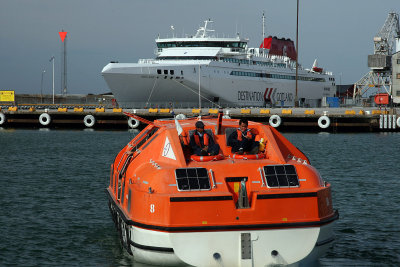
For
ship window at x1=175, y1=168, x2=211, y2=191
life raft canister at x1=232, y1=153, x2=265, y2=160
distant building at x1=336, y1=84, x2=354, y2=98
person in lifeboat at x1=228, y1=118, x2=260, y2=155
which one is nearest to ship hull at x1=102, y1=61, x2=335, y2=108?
distant building at x1=336, y1=84, x2=354, y2=98

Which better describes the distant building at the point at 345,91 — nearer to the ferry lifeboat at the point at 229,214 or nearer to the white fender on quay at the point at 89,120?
the white fender on quay at the point at 89,120

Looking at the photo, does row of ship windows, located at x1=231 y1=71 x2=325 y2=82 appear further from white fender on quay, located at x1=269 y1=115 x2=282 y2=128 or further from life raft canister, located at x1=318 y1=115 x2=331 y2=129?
life raft canister, located at x1=318 y1=115 x2=331 y2=129

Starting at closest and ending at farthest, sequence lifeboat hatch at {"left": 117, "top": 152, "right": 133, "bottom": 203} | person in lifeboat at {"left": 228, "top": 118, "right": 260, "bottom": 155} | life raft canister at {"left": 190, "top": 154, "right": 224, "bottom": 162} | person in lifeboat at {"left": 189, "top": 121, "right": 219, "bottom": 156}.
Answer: life raft canister at {"left": 190, "top": 154, "right": 224, "bottom": 162} → person in lifeboat at {"left": 189, "top": 121, "right": 219, "bottom": 156} → person in lifeboat at {"left": 228, "top": 118, "right": 260, "bottom": 155} → lifeboat hatch at {"left": 117, "top": 152, "right": 133, "bottom": 203}

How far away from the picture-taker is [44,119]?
209ft

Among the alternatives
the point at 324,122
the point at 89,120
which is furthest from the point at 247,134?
the point at 89,120

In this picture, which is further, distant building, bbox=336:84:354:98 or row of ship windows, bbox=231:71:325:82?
distant building, bbox=336:84:354:98

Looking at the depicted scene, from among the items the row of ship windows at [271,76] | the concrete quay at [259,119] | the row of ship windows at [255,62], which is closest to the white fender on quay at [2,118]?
the concrete quay at [259,119]

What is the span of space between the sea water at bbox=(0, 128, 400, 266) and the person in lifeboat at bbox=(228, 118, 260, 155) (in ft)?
9.10

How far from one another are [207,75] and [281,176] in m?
69.7

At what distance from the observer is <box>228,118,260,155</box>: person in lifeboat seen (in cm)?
1275

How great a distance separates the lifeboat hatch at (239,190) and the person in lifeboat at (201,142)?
112cm

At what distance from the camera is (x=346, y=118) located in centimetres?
6028

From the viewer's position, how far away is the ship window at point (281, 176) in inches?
441

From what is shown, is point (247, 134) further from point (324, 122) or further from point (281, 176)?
point (324, 122)
